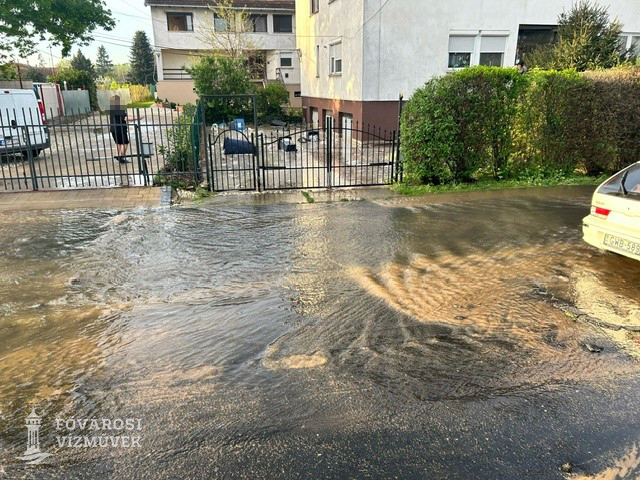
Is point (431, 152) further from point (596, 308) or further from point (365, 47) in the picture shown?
point (365, 47)

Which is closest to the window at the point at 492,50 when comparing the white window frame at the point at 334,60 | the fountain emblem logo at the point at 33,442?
the white window frame at the point at 334,60

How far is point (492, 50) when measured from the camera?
17.7 meters

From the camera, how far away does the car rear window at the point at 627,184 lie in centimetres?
561

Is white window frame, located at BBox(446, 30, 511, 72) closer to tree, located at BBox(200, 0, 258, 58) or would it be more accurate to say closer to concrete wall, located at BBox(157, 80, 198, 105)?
tree, located at BBox(200, 0, 258, 58)

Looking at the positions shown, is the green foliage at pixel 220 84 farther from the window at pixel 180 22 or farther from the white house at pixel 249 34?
the window at pixel 180 22

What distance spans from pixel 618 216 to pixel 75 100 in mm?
36215

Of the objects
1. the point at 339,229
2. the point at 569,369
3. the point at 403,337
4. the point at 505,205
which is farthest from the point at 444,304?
the point at 505,205

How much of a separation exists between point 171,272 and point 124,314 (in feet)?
3.87

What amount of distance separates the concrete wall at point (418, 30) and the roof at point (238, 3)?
2133cm

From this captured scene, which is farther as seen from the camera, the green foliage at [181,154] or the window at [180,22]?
the window at [180,22]

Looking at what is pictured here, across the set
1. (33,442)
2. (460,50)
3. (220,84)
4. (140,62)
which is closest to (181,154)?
(33,442)

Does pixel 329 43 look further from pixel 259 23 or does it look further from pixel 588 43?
pixel 259 23

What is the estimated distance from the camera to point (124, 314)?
4.89 meters

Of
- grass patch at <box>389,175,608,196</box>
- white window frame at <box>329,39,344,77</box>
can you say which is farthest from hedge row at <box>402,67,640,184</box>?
white window frame at <box>329,39,344,77</box>
